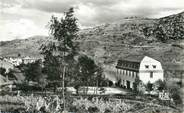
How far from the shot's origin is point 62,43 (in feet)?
55.2

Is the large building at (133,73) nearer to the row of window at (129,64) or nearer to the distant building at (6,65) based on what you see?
the row of window at (129,64)

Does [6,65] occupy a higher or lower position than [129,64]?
lower

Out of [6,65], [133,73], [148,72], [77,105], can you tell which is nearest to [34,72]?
[77,105]

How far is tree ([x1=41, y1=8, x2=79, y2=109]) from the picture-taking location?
1658 cm

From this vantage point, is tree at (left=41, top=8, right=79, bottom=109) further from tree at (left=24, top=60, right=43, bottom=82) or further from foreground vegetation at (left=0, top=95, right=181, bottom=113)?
tree at (left=24, top=60, right=43, bottom=82)

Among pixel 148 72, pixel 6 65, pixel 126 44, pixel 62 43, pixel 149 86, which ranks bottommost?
pixel 149 86

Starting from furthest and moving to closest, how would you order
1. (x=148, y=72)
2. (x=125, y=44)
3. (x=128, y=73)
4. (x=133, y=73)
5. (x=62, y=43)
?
(x=125, y=44) → (x=148, y=72) → (x=133, y=73) → (x=128, y=73) → (x=62, y=43)

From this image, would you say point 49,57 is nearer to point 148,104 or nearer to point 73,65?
point 73,65

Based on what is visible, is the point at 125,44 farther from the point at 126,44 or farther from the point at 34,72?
the point at 34,72

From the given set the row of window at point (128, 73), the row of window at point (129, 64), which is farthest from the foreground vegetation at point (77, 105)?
the row of window at point (129, 64)

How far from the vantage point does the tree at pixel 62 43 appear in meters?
16.6

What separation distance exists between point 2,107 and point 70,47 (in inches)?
185

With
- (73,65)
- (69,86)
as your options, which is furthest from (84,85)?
(73,65)

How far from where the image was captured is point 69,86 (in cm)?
1839
